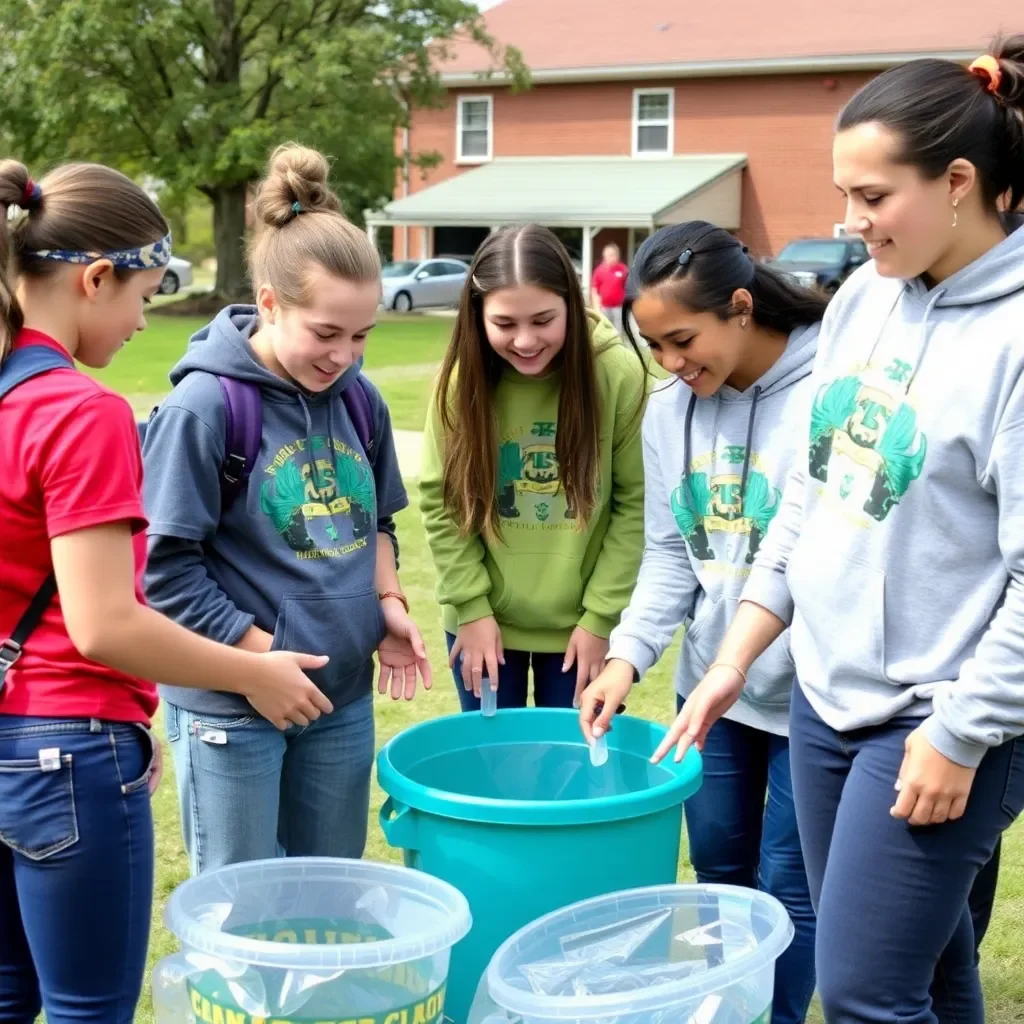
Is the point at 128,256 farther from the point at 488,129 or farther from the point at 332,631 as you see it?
the point at 488,129

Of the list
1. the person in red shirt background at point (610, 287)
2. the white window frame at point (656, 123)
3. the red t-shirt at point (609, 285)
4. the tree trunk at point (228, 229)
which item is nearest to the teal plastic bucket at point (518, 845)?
the person in red shirt background at point (610, 287)

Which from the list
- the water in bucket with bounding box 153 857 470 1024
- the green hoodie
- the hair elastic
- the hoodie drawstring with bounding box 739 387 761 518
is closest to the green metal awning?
the green hoodie

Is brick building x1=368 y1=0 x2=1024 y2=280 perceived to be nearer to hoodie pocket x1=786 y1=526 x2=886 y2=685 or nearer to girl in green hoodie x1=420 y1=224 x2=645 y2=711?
girl in green hoodie x1=420 y1=224 x2=645 y2=711

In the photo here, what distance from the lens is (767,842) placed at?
7.77 feet

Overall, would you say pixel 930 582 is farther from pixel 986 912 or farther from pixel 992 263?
pixel 986 912

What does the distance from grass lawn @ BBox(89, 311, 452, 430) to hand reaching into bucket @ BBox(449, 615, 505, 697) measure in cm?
443

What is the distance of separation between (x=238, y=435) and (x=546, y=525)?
0.75 meters

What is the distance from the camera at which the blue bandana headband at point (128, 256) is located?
1.71 meters

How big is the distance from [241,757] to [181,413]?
21.8 inches

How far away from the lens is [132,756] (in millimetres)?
1743

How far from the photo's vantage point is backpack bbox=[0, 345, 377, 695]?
65.2 inches

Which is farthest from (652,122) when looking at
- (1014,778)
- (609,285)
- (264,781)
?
(1014,778)

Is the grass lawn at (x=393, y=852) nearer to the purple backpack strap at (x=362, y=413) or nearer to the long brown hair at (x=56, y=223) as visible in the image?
the purple backpack strap at (x=362, y=413)

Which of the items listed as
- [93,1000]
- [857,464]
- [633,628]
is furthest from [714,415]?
[93,1000]
